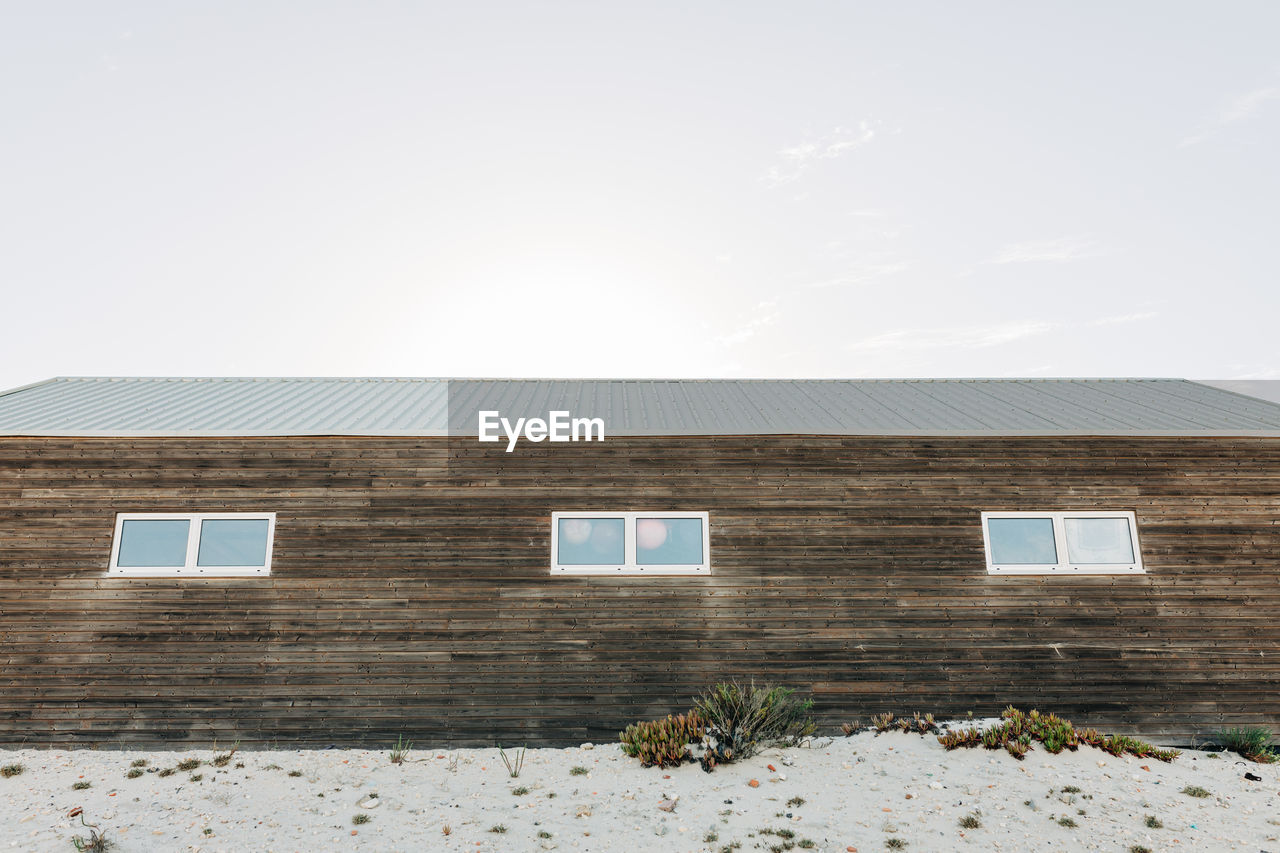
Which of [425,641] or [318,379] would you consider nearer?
[425,641]

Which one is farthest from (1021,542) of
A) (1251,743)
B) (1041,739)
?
(1251,743)

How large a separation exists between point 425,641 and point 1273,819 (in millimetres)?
9258

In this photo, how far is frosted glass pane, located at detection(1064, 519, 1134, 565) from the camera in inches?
396

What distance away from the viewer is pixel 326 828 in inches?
286

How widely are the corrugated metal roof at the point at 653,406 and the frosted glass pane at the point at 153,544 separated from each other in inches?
47.1

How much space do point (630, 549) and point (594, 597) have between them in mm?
753

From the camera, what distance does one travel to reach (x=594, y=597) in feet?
31.4

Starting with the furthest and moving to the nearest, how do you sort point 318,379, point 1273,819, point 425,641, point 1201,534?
point 318,379, point 1201,534, point 425,641, point 1273,819

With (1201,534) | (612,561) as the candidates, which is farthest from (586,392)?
(1201,534)

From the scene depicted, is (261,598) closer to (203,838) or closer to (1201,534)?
(203,838)

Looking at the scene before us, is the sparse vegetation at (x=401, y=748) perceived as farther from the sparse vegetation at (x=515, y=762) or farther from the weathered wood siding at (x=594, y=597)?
the sparse vegetation at (x=515, y=762)

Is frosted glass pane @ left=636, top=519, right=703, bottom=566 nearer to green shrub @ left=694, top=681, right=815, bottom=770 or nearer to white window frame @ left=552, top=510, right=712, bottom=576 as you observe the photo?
white window frame @ left=552, top=510, right=712, bottom=576

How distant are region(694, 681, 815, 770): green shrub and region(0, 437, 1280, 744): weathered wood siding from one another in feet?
1.14

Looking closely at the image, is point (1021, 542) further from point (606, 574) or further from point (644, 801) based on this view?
point (644, 801)
